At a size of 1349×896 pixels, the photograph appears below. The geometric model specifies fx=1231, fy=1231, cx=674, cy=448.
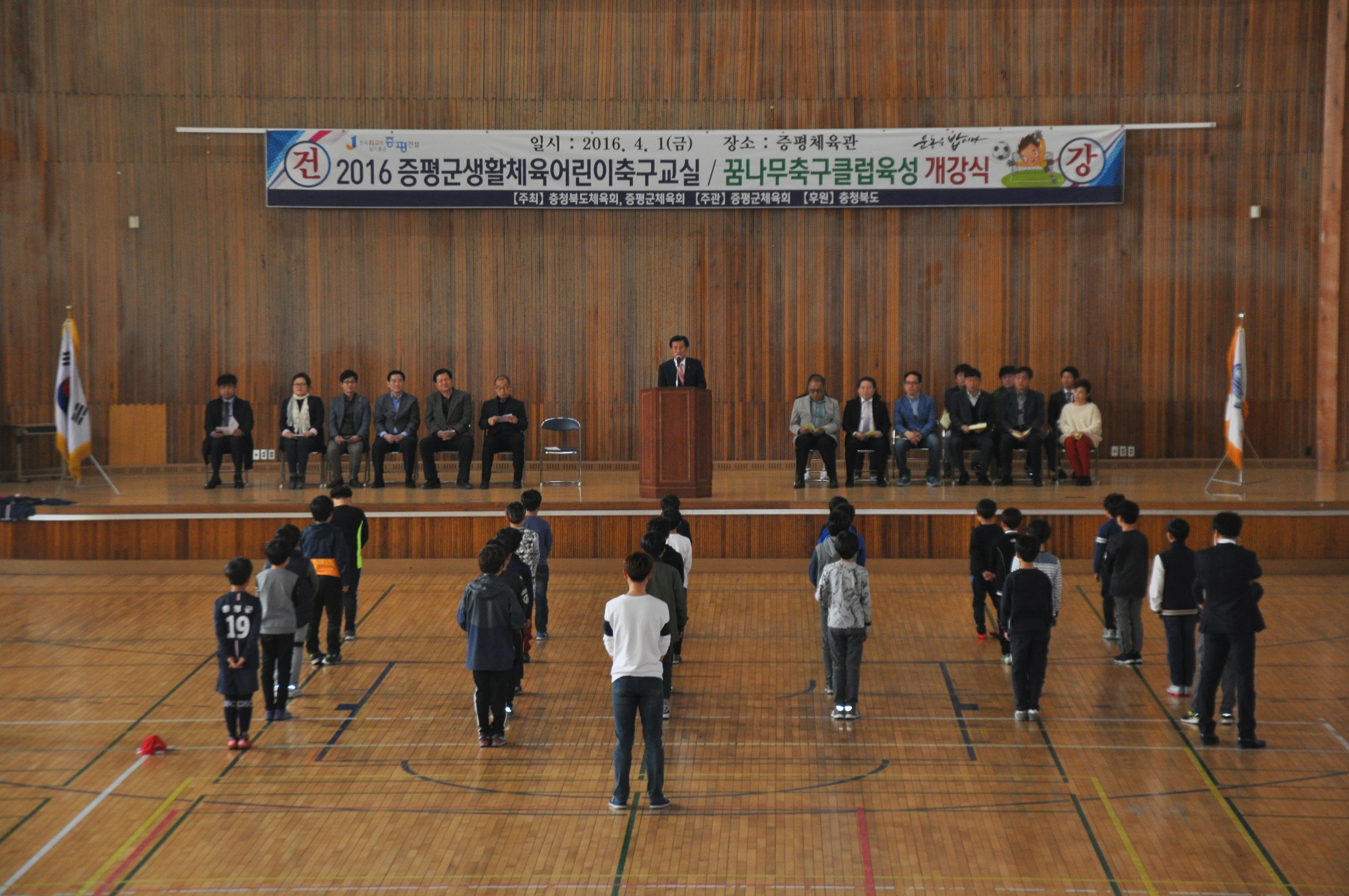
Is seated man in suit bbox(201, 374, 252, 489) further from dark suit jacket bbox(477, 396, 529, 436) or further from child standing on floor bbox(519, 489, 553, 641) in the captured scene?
child standing on floor bbox(519, 489, 553, 641)

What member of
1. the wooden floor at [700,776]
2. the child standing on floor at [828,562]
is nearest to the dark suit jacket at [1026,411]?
the wooden floor at [700,776]

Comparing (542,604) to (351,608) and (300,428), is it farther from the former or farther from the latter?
(300,428)

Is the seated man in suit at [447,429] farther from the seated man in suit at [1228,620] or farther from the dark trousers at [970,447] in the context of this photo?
the seated man in suit at [1228,620]

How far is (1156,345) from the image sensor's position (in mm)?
Result: 13789

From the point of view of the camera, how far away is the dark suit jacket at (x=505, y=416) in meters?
12.3

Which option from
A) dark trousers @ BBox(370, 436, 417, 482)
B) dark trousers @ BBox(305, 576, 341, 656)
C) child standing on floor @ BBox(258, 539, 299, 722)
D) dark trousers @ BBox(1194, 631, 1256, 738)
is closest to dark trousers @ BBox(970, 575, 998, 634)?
dark trousers @ BBox(1194, 631, 1256, 738)

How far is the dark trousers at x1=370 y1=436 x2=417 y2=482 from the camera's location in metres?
12.3

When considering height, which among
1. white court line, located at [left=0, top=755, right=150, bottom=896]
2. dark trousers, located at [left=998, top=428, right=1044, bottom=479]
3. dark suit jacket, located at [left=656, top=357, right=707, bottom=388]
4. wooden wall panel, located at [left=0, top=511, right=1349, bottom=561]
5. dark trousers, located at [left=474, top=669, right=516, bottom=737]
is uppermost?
dark suit jacket, located at [left=656, top=357, right=707, bottom=388]

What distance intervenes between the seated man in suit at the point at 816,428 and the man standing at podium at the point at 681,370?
105cm

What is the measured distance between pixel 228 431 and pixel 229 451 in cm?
22

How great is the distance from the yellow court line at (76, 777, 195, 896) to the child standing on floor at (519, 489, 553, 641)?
2.72 metres

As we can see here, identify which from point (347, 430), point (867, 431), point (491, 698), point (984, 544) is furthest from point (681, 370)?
point (491, 698)

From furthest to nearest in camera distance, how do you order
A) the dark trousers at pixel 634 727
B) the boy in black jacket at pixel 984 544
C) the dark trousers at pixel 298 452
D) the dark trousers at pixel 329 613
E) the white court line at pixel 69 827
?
the dark trousers at pixel 298 452, the boy in black jacket at pixel 984 544, the dark trousers at pixel 329 613, the dark trousers at pixel 634 727, the white court line at pixel 69 827

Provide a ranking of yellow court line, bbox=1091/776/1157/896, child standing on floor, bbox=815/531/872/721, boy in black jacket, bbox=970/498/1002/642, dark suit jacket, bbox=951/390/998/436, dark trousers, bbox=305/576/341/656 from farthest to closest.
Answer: dark suit jacket, bbox=951/390/998/436
boy in black jacket, bbox=970/498/1002/642
dark trousers, bbox=305/576/341/656
child standing on floor, bbox=815/531/872/721
yellow court line, bbox=1091/776/1157/896
